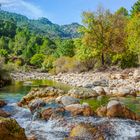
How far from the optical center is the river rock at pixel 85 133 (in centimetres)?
1279

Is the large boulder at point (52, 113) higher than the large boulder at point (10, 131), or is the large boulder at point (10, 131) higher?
the large boulder at point (10, 131)

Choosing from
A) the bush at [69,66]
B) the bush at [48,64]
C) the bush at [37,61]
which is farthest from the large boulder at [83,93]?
the bush at [37,61]

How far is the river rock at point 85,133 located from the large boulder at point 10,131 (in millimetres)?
3110

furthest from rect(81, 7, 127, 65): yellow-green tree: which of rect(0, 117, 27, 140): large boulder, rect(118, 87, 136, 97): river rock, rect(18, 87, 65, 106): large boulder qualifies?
rect(0, 117, 27, 140): large boulder

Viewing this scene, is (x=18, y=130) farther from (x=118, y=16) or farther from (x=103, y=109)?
(x=118, y=16)

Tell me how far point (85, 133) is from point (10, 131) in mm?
3733

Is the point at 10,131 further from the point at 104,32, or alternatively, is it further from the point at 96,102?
the point at 104,32

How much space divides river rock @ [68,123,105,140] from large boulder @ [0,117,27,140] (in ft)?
10.2

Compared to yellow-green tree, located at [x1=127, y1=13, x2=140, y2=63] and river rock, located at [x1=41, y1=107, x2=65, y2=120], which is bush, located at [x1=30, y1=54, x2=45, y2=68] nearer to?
yellow-green tree, located at [x1=127, y1=13, x2=140, y2=63]

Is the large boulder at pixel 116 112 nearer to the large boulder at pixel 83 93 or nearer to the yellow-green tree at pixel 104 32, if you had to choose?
the large boulder at pixel 83 93

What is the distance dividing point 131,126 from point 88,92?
10.9 metres

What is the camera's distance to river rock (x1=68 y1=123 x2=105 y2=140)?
12.8 m

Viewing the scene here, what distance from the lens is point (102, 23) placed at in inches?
2002

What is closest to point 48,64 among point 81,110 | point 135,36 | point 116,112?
point 135,36
